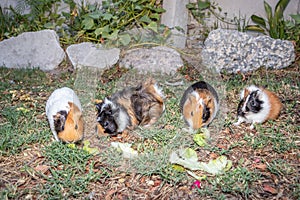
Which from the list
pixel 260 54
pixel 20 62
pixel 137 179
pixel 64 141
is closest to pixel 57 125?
pixel 64 141

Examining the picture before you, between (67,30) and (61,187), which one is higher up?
(67,30)

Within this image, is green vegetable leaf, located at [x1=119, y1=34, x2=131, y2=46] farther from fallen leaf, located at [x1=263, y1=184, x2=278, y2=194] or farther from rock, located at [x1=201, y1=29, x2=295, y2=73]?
fallen leaf, located at [x1=263, y1=184, x2=278, y2=194]

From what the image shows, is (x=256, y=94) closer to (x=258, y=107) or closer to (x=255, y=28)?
(x=258, y=107)

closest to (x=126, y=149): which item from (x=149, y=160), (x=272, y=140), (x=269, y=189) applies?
(x=149, y=160)

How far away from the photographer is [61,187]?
283 centimetres

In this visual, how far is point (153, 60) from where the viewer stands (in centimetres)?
559

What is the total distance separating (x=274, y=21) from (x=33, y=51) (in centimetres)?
401

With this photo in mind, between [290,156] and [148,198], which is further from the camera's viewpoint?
[290,156]

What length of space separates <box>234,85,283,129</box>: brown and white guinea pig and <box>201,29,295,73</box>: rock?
1.70 meters

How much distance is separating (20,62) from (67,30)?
3.19 ft

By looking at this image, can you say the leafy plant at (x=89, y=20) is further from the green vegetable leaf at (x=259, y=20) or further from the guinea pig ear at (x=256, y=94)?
the guinea pig ear at (x=256, y=94)

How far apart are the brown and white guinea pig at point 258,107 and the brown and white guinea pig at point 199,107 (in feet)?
1.06

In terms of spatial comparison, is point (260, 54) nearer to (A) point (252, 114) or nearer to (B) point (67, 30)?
(A) point (252, 114)

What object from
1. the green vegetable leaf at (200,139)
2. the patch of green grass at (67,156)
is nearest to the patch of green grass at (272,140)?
the green vegetable leaf at (200,139)
